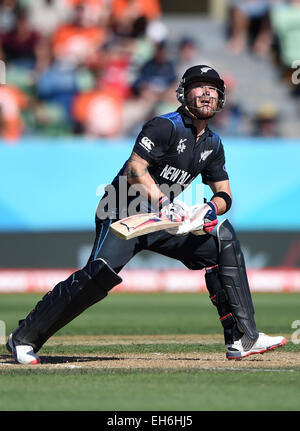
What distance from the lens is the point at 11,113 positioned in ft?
48.3

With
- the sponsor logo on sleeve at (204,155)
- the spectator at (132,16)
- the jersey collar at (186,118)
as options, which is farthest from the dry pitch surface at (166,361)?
the spectator at (132,16)

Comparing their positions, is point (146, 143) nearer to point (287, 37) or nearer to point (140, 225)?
point (140, 225)

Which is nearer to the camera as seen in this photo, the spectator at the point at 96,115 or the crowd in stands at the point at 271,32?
the spectator at the point at 96,115

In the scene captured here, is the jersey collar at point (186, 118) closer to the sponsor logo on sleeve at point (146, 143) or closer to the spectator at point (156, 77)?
the sponsor logo on sleeve at point (146, 143)

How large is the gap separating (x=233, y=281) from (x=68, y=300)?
113 cm

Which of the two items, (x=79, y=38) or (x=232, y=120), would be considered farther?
(x=79, y=38)

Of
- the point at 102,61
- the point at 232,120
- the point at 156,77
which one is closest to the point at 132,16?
the point at 102,61

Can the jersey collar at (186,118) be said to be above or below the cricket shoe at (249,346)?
above

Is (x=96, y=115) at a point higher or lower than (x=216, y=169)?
higher

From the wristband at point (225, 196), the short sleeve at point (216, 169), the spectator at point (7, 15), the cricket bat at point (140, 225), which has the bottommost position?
the cricket bat at point (140, 225)

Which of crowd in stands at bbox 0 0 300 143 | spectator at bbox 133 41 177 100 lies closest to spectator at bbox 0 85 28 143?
crowd in stands at bbox 0 0 300 143

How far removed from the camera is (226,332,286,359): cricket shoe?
21.4 ft

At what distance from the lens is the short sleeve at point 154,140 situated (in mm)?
6266
